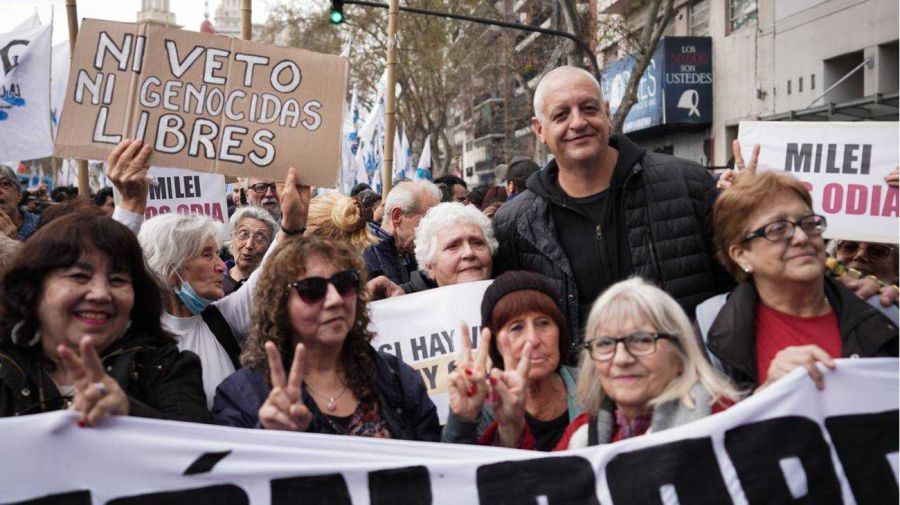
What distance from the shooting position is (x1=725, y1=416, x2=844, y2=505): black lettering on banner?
117 inches

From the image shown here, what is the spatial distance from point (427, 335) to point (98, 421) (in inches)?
77.3

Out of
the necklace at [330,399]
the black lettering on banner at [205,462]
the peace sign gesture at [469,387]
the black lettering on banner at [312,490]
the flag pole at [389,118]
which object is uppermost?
the flag pole at [389,118]

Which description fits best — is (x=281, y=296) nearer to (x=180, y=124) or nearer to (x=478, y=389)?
(x=478, y=389)

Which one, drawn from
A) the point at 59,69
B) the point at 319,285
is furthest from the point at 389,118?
the point at 319,285

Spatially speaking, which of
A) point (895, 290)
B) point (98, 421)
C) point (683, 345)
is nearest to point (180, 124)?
point (98, 421)

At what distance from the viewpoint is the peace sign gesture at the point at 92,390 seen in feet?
8.63

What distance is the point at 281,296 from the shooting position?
3377 mm

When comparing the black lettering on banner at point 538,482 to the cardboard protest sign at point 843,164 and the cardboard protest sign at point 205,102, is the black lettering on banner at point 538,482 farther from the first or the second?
the cardboard protest sign at point 843,164

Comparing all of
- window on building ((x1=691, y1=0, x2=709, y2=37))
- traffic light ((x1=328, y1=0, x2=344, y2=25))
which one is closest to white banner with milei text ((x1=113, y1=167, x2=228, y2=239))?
traffic light ((x1=328, y1=0, x2=344, y2=25))

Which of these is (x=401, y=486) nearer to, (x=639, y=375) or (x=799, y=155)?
(x=639, y=375)

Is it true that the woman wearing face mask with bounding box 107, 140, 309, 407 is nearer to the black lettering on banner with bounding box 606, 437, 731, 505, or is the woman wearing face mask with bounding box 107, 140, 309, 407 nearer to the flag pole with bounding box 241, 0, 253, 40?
the black lettering on banner with bounding box 606, 437, 731, 505

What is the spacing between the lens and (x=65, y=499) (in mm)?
2795

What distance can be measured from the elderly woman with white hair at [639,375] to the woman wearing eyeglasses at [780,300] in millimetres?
167

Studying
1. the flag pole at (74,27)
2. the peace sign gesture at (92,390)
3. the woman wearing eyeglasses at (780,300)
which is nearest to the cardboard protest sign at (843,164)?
the woman wearing eyeglasses at (780,300)
